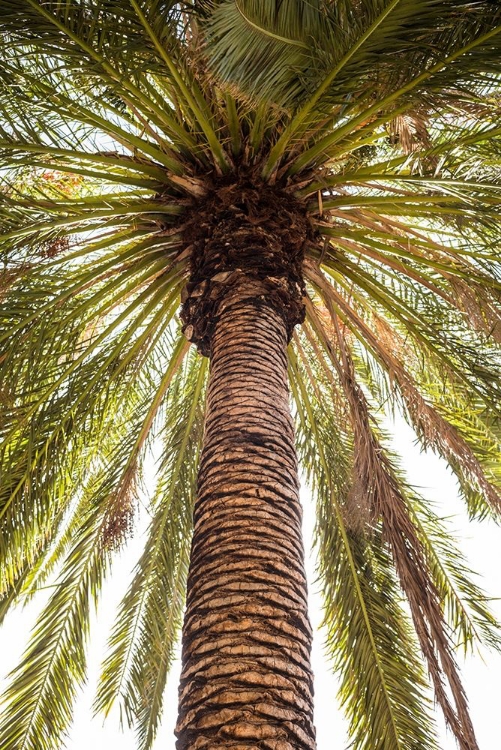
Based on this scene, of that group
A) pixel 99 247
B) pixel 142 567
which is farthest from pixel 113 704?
pixel 99 247

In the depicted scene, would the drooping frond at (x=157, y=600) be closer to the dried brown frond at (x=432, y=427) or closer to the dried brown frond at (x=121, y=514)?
the dried brown frond at (x=121, y=514)

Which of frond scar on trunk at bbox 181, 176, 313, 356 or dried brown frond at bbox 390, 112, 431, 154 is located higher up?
dried brown frond at bbox 390, 112, 431, 154

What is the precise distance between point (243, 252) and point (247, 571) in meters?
2.22

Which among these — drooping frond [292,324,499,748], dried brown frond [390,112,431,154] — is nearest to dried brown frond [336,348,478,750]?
drooping frond [292,324,499,748]

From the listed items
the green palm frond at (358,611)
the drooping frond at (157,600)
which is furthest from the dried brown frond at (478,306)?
the drooping frond at (157,600)

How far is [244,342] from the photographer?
4.09 meters

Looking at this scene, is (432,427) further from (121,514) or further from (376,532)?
(121,514)

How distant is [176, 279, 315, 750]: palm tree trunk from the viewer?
242cm

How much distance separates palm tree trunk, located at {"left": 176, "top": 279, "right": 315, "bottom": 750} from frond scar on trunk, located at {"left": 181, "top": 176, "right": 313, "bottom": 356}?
0.91 feet

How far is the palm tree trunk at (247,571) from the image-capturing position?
7.93 ft

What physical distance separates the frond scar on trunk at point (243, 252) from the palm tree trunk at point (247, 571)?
0.28 meters

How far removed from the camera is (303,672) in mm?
2688

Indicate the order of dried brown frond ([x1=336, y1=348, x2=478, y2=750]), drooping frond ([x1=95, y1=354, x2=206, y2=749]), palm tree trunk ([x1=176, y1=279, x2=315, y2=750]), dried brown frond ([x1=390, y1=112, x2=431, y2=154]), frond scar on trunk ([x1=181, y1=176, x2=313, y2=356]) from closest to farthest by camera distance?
1. palm tree trunk ([x1=176, y1=279, x2=315, y2=750])
2. dried brown frond ([x1=336, y1=348, x2=478, y2=750])
3. dried brown frond ([x1=390, y1=112, x2=431, y2=154])
4. frond scar on trunk ([x1=181, y1=176, x2=313, y2=356])
5. drooping frond ([x1=95, y1=354, x2=206, y2=749])

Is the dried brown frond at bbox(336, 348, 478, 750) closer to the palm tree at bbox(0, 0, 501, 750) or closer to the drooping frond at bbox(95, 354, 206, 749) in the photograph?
the palm tree at bbox(0, 0, 501, 750)
